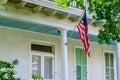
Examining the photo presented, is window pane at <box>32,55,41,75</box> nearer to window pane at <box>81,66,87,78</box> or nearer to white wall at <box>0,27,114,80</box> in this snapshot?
white wall at <box>0,27,114,80</box>

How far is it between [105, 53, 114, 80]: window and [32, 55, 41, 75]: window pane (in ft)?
14.5

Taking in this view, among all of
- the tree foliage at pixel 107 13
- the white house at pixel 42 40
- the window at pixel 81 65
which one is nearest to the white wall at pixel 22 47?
the white house at pixel 42 40

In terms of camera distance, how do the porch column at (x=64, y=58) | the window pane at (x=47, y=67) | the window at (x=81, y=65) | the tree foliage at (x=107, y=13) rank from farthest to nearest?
the window at (x=81, y=65) → the window pane at (x=47, y=67) → the porch column at (x=64, y=58) → the tree foliage at (x=107, y=13)

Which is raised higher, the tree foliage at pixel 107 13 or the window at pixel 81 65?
the tree foliage at pixel 107 13

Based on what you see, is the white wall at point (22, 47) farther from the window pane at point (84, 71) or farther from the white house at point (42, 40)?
the window pane at point (84, 71)

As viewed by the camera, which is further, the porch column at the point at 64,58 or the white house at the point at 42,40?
the porch column at the point at 64,58

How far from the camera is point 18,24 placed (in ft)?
37.8

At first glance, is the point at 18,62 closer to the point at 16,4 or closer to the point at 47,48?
the point at 47,48

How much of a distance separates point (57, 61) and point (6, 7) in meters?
4.15

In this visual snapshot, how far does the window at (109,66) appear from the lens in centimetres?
1570

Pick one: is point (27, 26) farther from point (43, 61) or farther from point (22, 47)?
point (43, 61)

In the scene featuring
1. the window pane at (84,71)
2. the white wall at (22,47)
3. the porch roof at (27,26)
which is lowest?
the window pane at (84,71)

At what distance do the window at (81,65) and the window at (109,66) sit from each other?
70.2 inches

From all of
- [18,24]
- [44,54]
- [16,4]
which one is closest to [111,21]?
[16,4]
